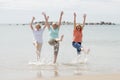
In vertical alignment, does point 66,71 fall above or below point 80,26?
below

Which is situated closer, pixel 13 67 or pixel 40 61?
pixel 13 67

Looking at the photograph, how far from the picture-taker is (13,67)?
53.1 feet

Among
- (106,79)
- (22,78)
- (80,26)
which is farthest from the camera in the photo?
(80,26)

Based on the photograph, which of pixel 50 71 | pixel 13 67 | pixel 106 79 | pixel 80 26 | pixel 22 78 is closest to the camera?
pixel 106 79

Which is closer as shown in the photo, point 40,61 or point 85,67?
point 85,67

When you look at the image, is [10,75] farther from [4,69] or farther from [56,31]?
[56,31]

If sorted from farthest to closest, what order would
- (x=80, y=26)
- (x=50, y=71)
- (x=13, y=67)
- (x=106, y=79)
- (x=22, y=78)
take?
1. (x=80, y=26)
2. (x=13, y=67)
3. (x=50, y=71)
4. (x=22, y=78)
5. (x=106, y=79)

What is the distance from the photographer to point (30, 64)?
56.3 feet

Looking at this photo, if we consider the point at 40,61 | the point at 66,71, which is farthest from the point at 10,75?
the point at 40,61

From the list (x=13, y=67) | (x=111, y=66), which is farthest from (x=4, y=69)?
(x=111, y=66)

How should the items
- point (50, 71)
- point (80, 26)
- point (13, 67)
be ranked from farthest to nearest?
point (80, 26) < point (13, 67) < point (50, 71)

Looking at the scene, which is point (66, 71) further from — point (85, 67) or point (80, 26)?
point (80, 26)

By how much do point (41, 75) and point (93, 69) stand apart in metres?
2.58

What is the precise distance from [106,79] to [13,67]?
4.95 meters
